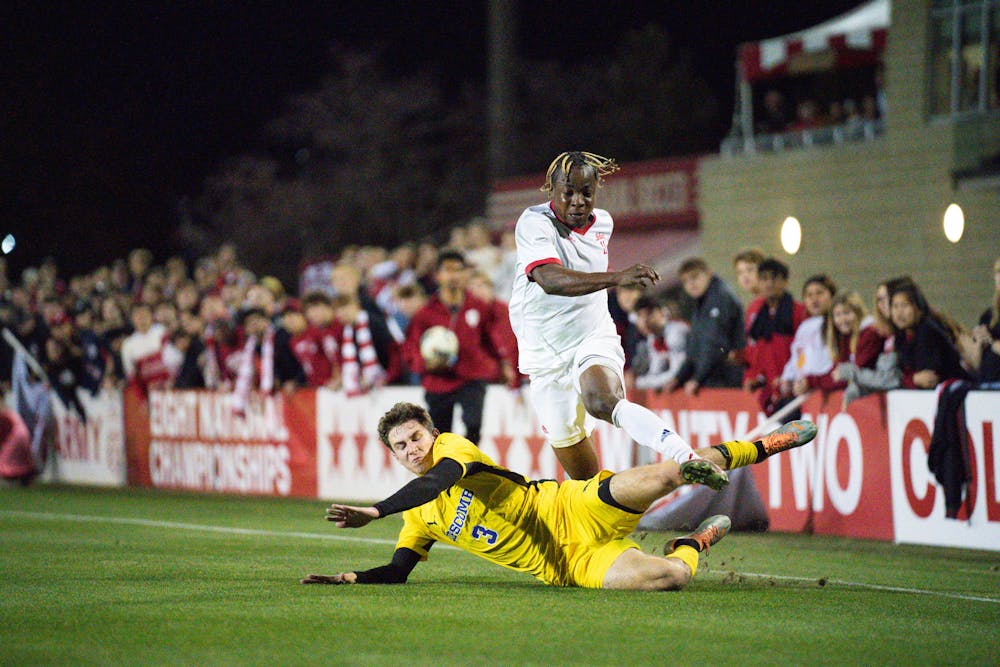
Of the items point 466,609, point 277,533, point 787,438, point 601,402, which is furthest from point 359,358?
point 466,609

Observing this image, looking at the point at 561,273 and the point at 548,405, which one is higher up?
the point at 561,273

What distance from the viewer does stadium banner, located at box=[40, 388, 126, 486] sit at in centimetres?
2164

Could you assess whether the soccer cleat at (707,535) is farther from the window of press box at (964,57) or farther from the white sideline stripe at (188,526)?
the window of press box at (964,57)

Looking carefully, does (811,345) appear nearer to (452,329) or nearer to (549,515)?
(452,329)

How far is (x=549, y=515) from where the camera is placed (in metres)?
8.50

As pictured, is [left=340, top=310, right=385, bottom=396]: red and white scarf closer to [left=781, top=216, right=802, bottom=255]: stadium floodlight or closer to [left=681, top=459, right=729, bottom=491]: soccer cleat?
[left=781, top=216, right=802, bottom=255]: stadium floodlight

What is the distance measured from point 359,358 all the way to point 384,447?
247cm

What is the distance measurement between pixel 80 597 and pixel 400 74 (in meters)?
48.0

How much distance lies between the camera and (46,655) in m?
6.59

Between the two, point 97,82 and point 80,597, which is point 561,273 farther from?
point 97,82

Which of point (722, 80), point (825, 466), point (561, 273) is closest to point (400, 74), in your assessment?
point (722, 80)

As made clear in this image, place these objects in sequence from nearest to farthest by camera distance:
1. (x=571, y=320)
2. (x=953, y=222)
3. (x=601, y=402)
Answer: (x=601, y=402)
(x=571, y=320)
(x=953, y=222)

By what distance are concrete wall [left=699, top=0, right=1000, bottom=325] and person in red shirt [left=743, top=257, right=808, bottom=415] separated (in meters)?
9.22

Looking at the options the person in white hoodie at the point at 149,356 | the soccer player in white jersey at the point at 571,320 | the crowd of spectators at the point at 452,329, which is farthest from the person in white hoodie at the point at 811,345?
the person in white hoodie at the point at 149,356
